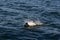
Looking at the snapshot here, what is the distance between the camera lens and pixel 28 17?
113 ft

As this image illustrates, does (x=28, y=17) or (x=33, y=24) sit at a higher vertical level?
(x=28, y=17)

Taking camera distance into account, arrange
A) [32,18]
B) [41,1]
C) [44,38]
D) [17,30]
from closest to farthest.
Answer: [44,38] < [17,30] < [32,18] < [41,1]

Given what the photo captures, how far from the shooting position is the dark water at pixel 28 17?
28.5 meters

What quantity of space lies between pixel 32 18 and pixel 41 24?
326 cm

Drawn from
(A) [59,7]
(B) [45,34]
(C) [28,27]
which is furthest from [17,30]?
(A) [59,7]

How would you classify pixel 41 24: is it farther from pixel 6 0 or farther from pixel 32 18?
pixel 6 0

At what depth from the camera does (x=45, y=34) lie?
28703mm

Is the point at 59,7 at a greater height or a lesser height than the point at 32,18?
greater

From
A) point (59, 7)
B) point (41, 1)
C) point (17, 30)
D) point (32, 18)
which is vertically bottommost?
point (17, 30)

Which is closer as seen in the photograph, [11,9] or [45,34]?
[45,34]

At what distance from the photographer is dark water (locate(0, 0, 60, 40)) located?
28.5 metres

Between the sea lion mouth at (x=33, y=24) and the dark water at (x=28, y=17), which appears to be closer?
the dark water at (x=28, y=17)

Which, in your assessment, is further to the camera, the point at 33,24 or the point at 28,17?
the point at 28,17

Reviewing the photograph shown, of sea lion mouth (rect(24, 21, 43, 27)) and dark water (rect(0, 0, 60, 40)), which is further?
sea lion mouth (rect(24, 21, 43, 27))
